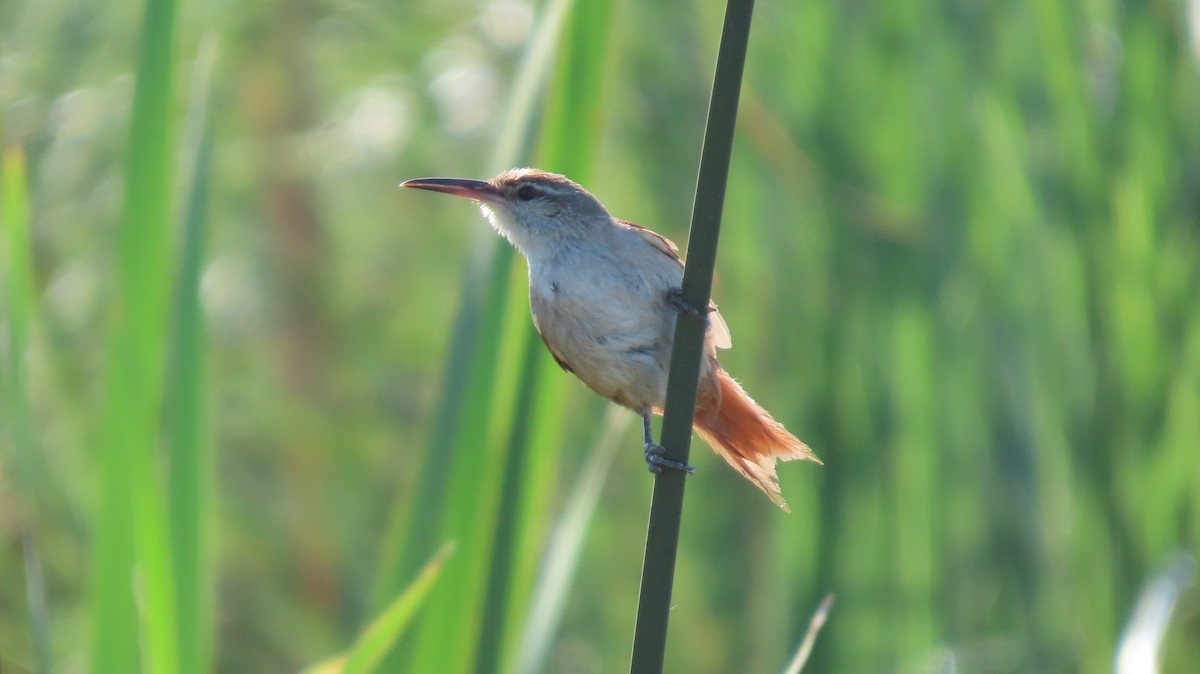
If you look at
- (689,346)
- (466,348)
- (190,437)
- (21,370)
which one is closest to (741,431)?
(466,348)

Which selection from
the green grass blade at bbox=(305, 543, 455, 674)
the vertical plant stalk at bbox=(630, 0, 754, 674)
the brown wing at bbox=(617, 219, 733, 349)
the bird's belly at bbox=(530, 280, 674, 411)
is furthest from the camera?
the brown wing at bbox=(617, 219, 733, 349)

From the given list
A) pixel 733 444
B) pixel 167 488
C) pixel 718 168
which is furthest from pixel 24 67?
pixel 718 168

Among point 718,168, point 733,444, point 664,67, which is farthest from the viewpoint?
point 664,67

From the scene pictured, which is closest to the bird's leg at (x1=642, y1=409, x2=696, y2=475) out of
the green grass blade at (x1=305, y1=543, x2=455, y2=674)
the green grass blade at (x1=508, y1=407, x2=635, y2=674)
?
the green grass blade at (x1=508, y1=407, x2=635, y2=674)

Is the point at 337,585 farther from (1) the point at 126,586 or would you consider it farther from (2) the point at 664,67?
(1) the point at 126,586

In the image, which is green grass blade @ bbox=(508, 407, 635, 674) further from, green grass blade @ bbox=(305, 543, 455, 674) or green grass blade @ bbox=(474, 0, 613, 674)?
green grass blade @ bbox=(305, 543, 455, 674)

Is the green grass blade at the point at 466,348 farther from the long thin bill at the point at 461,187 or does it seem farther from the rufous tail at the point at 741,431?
the rufous tail at the point at 741,431

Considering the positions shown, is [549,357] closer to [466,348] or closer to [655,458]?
[466,348]
